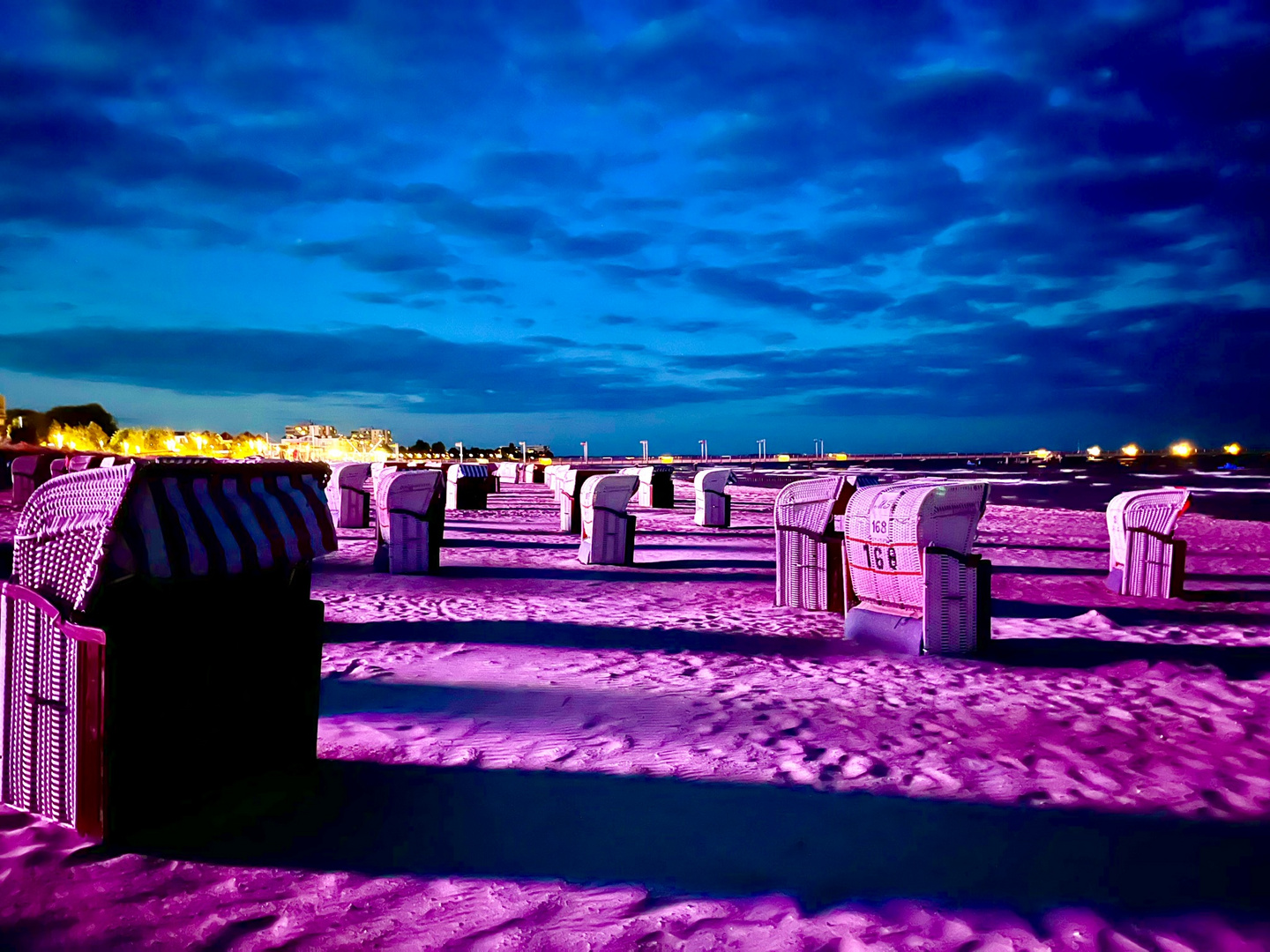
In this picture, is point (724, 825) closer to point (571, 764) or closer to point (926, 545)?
point (571, 764)

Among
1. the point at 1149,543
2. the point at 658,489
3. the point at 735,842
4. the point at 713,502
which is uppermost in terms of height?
the point at 658,489

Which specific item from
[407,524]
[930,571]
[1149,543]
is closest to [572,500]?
[407,524]

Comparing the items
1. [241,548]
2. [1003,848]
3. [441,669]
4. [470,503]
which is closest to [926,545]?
[1003,848]

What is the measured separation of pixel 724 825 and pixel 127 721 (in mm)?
2635

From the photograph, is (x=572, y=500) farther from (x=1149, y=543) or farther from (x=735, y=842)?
(x=735, y=842)

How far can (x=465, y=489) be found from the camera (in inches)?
1022

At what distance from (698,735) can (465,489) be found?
2185 cm

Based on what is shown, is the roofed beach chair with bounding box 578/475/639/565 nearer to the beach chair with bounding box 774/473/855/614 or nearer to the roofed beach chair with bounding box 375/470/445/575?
the roofed beach chair with bounding box 375/470/445/575

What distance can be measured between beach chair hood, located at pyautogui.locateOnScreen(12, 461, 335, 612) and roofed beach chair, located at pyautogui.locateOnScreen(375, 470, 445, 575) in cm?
776

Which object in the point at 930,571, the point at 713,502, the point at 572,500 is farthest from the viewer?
the point at 713,502

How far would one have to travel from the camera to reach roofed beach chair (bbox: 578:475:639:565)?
43.2 feet

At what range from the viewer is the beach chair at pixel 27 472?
22.7 m

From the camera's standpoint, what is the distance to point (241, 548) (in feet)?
12.2

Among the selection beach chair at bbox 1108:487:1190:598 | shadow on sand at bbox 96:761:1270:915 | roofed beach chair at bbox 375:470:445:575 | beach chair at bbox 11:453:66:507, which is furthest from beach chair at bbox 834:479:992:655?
beach chair at bbox 11:453:66:507
